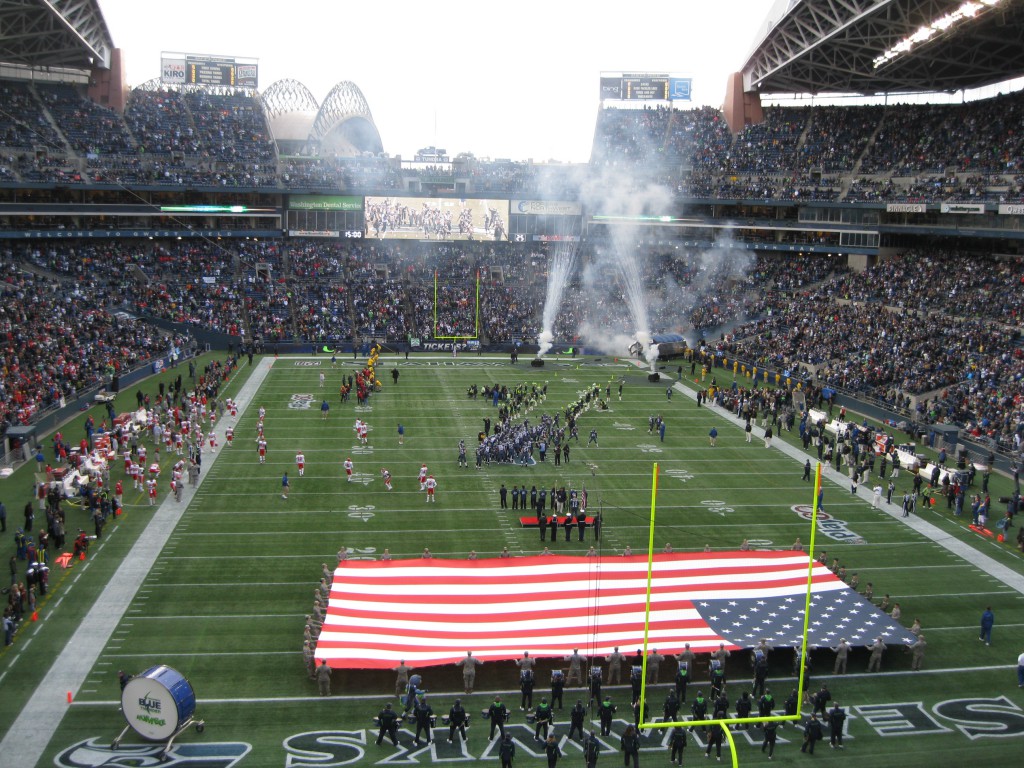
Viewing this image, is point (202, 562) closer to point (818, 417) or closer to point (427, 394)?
point (427, 394)

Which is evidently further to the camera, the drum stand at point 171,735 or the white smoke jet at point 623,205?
the white smoke jet at point 623,205

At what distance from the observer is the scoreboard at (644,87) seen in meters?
69.8

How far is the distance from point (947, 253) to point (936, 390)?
15174 millimetres

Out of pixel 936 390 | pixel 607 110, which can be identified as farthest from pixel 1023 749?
pixel 607 110

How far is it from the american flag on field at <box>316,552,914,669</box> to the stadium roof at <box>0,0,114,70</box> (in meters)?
39.0

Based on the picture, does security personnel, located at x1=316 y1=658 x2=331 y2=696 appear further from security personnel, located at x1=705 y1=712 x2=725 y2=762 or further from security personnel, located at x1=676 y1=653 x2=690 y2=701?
security personnel, located at x1=705 y1=712 x2=725 y2=762

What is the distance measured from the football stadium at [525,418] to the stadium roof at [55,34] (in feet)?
0.98

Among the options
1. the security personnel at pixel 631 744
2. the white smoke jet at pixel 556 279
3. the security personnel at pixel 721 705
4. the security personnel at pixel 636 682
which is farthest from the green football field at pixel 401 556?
the white smoke jet at pixel 556 279

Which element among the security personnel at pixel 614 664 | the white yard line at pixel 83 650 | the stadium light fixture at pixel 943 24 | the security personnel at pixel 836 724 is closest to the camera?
the white yard line at pixel 83 650

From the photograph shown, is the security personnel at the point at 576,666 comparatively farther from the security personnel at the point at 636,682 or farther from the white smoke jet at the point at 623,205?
the white smoke jet at the point at 623,205

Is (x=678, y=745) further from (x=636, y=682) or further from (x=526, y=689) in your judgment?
(x=526, y=689)

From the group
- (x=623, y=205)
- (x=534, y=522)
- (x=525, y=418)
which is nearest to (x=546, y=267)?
(x=623, y=205)

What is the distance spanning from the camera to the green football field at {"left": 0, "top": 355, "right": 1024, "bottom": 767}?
14805 millimetres

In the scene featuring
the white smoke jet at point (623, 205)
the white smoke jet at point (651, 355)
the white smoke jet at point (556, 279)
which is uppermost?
the white smoke jet at point (623, 205)
